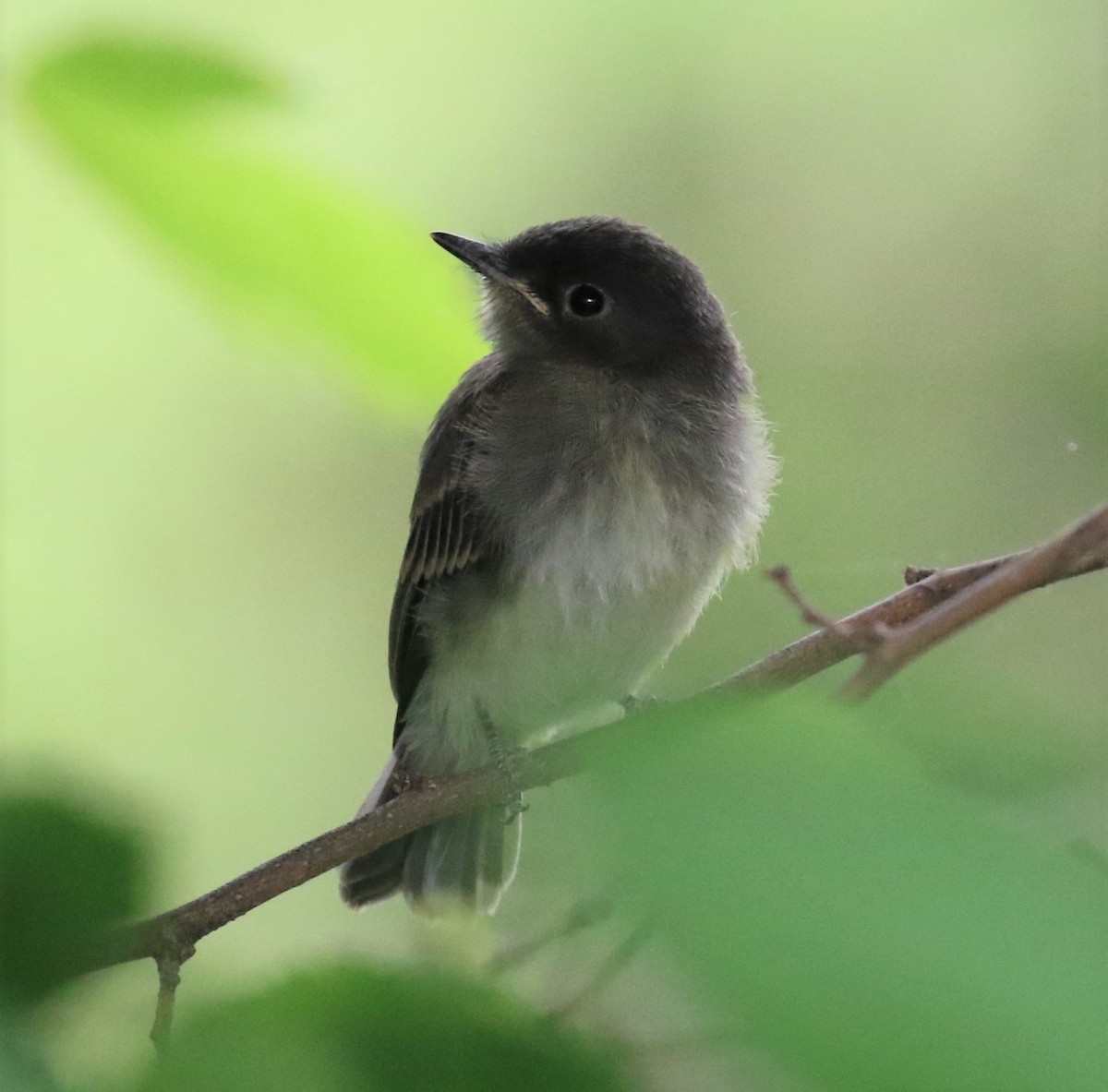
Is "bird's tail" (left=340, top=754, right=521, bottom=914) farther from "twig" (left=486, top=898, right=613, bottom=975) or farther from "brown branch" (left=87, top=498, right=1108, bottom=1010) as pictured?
"twig" (left=486, top=898, right=613, bottom=975)

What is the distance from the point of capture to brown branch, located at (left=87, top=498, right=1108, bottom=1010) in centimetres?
62

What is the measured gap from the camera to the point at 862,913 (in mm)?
381

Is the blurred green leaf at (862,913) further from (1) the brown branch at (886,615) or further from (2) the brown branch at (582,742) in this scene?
(1) the brown branch at (886,615)

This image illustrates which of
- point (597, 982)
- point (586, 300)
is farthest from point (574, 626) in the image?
point (597, 982)

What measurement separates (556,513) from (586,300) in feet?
1.28

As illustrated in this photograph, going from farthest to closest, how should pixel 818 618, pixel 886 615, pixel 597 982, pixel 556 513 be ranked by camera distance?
pixel 556 513 < pixel 886 615 < pixel 818 618 < pixel 597 982

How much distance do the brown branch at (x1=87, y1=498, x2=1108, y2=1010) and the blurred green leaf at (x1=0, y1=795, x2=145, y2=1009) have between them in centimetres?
2

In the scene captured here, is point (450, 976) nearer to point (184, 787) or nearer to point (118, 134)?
point (118, 134)

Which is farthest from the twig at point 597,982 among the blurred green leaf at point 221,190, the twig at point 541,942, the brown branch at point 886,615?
the blurred green leaf at point 221,190

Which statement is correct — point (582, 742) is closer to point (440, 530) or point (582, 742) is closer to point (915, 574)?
point (915, 574)

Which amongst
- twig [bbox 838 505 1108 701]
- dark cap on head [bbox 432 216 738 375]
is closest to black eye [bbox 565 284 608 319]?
dark cap on head [bbox 432 216 738 375]

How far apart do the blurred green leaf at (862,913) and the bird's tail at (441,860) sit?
1.49 m

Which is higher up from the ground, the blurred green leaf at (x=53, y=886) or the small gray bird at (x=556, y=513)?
the blurred green leaf at (x=53, y=886)

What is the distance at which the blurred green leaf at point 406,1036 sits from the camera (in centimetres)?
64
